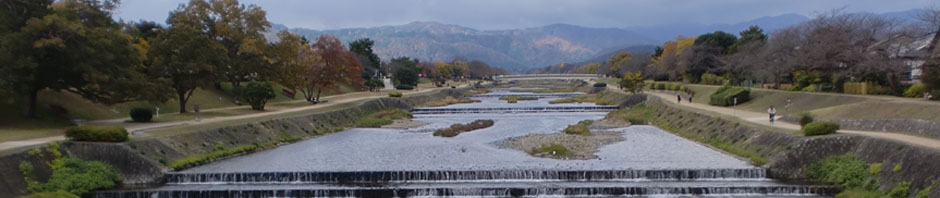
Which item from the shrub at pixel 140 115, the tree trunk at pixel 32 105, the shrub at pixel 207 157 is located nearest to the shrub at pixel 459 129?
the shrub at pixel 207 157

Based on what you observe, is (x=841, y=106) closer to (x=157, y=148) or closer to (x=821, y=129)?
(x=821, y=129)

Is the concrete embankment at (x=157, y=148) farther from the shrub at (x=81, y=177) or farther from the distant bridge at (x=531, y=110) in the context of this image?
the distant bridge at (x=531, y=110)

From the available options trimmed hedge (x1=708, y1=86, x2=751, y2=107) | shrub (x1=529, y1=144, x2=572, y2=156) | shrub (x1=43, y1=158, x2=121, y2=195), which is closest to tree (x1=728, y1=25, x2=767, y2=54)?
trimmed hedge (x1=708, y1=86, x2=751, y2=107)

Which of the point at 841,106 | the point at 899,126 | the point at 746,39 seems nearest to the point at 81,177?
the point at 899,126

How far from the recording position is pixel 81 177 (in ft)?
80.5

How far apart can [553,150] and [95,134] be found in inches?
803

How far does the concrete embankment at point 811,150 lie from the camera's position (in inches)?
814

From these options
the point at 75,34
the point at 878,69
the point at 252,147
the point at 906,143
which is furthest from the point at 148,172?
the point at 878,69

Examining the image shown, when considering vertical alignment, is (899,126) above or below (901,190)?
above

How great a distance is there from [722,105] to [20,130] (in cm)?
4582

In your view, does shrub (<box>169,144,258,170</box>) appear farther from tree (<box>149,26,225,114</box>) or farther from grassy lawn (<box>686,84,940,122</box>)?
grassy lawn (<box>686,84,940,122</box>)

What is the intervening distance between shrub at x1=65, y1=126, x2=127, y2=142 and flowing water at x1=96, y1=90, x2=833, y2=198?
3.13 meters

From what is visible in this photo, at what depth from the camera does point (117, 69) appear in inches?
1422

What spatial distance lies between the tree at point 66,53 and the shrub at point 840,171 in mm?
33290
